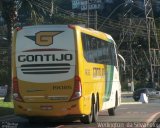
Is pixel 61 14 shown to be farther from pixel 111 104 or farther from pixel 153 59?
pixel 111 104

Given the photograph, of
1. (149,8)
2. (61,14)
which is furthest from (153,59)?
(61,14)

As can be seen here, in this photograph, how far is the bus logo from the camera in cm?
1881

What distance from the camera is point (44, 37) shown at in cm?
1891

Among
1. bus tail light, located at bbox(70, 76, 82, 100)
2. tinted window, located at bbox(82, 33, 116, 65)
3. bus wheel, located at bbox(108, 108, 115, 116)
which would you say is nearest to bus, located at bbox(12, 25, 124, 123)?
bus tail light, located at bbox(70, 76, 82, 100)

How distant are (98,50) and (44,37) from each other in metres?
3.51

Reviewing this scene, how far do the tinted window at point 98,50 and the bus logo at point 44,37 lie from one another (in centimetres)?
126

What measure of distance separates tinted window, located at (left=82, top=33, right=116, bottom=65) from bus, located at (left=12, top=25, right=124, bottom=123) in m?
0.19

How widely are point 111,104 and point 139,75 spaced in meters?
72.8

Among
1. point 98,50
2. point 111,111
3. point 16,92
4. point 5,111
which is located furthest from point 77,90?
point 5,111

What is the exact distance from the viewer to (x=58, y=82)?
18.5 meters

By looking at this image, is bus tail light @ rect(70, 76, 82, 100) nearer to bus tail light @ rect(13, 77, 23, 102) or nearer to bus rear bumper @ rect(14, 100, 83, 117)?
bus rear bumper @ rect(14, 100, 83, 117)

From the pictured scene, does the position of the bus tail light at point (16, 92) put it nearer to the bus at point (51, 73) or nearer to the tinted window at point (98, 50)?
the bus at point (51, 73)

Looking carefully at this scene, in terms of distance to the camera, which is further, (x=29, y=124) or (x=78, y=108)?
(x=29, y=124)

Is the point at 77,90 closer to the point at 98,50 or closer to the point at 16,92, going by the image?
the point at 16,92
